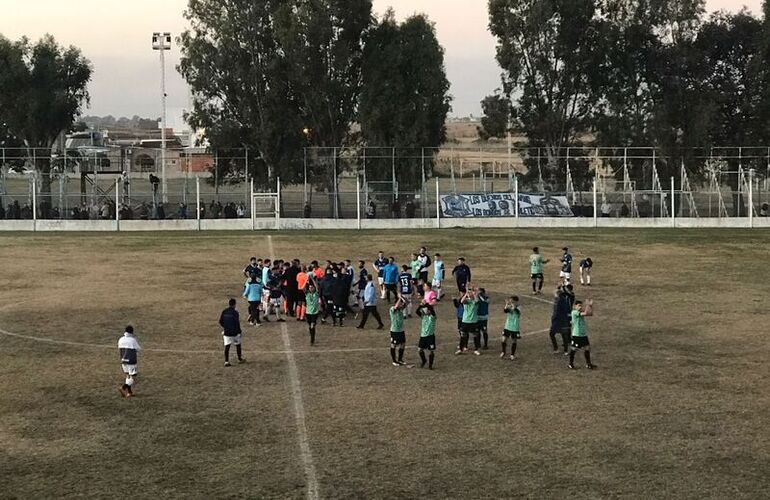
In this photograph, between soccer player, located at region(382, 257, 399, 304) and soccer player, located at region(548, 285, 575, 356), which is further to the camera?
soccer player, located at region(382, 257, 399, 304)

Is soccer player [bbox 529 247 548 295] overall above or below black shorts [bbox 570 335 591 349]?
above

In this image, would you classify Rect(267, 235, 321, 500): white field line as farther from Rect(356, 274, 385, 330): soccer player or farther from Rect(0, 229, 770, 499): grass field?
Rect(356, 274, 385, 330): soccer player

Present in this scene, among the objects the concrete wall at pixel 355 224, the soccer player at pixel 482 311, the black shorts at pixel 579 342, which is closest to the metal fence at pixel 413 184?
the concrete wall at pixel 355 224

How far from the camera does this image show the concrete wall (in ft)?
204

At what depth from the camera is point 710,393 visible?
19.0 m

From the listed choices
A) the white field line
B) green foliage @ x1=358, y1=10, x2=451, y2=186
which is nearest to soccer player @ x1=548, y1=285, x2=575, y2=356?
the white field line

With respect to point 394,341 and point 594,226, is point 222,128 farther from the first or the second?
point 394,341

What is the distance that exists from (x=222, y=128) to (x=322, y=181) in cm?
947

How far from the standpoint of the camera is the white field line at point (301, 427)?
13.6 metres

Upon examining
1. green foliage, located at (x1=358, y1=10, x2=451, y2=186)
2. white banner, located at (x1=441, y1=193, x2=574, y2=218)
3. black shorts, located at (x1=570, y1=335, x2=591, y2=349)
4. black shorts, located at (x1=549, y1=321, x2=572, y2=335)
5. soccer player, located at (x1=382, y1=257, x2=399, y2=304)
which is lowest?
black shorts, located at (x1=570, y1=335, x2=591, y2=349)

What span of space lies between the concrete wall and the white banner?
3.61ft

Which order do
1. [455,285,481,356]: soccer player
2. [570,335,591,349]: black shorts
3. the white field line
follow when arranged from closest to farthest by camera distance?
the white field line < [570,335,591,349]: black shorts < [455,285,481,356]: soccer player

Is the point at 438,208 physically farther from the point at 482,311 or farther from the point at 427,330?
the point at 427,330

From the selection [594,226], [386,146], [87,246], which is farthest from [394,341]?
[386,146]
